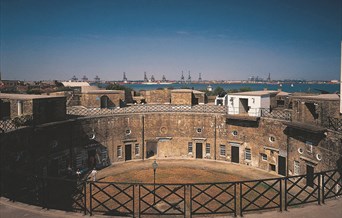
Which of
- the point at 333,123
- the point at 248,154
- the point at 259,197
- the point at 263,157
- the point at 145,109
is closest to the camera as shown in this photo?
the point at 259,197

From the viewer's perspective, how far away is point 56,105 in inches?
945

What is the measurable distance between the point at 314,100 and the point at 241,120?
8.08 metres

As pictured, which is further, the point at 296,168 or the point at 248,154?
the point at 248,154

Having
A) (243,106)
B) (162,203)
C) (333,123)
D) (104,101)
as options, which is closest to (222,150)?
(243,106)

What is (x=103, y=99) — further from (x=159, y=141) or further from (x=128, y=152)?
(x=159, y=141)

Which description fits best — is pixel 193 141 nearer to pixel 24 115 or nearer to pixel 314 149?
pixel 314 149

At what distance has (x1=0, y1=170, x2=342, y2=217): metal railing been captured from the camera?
8.56 meters

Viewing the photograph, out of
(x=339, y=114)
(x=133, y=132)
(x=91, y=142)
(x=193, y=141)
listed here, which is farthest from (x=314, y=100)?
(x=91, y=142)

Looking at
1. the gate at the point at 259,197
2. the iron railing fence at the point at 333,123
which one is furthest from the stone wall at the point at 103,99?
the iron railing fence at the point at 333,123

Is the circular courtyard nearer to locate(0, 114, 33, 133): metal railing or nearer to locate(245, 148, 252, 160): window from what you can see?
locate(245, 148, 252, 160): window

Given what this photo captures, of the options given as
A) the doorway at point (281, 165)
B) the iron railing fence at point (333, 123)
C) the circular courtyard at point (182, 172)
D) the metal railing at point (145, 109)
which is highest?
the metal railing at point (145, 109)

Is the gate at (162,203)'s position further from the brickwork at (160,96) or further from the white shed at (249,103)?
the brickwork at (160,96)

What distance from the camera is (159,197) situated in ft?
27.4

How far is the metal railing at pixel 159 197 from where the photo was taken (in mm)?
8562
